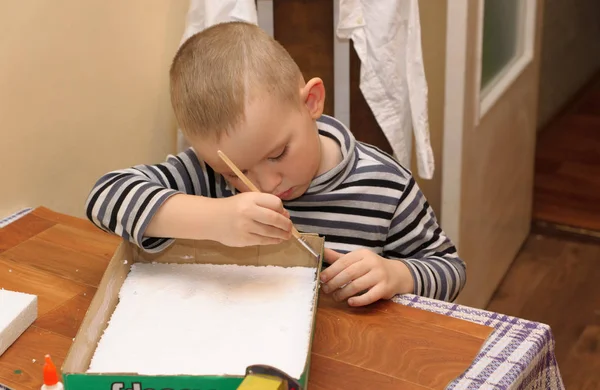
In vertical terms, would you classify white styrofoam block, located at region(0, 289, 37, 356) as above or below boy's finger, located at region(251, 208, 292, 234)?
below

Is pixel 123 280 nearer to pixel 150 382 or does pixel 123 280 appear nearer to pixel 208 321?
pixel 208 321

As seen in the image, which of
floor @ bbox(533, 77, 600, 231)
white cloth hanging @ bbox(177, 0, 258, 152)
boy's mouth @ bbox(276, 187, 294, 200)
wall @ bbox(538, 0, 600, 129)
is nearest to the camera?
boy's mouth @ bbox(276, 187, 294, 200)

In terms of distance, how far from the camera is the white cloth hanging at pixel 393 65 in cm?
164

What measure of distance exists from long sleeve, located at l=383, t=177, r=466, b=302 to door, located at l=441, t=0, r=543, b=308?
2.60 feet

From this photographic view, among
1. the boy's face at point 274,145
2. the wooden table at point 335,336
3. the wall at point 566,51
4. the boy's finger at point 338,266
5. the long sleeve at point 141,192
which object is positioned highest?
the boy's face at point 274,145

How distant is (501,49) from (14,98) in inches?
55.1

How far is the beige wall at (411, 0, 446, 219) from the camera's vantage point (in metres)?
2.17

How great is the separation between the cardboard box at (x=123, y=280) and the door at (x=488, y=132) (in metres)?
1.02

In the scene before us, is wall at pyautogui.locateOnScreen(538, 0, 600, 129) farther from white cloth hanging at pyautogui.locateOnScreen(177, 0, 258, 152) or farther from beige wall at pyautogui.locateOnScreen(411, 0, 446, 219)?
white cloth hanging at pyautogui.locateOnScreen(177, 0, 258, 152)

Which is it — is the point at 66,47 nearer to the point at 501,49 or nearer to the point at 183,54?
the point at 183,54

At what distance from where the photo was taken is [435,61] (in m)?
2.22

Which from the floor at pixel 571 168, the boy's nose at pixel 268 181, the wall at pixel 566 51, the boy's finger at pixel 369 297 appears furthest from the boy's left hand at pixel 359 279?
the wall at pixel 566 51

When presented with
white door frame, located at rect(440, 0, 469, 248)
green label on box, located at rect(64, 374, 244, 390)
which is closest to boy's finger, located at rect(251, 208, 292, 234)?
green label on box, located at rect(64, 374, 244, 390)

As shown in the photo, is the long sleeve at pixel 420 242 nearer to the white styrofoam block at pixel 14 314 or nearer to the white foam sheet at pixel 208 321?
the white foam sheet at pixel 208 321
